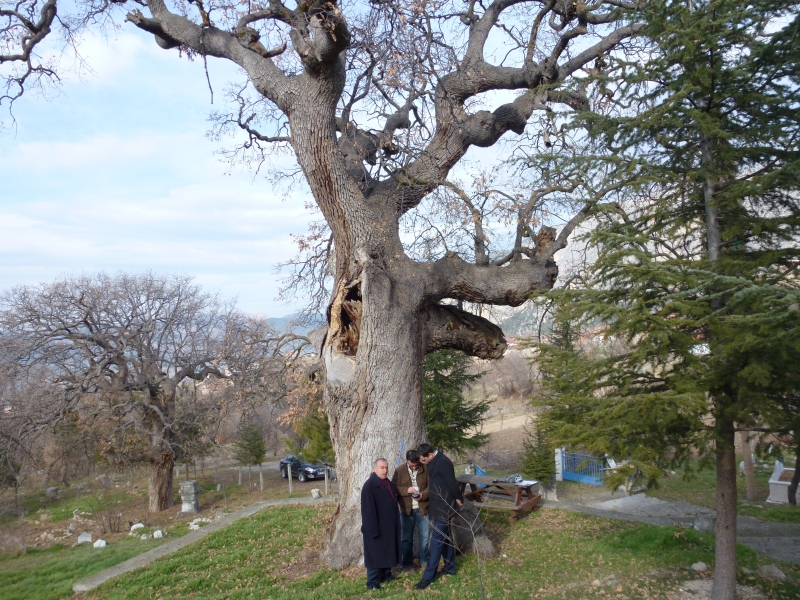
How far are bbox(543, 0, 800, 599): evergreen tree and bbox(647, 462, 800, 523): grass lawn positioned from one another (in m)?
4.85

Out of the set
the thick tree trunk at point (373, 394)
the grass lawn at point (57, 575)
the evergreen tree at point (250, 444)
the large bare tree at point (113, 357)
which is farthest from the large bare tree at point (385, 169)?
the evergreen tree at point (250, 444)

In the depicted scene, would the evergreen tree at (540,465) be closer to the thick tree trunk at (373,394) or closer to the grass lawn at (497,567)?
the grass lawn at (497,567)

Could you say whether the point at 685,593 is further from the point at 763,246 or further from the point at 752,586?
the point at 763,246

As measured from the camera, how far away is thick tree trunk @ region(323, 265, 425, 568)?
7211 mm

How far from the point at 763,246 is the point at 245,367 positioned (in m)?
13.7

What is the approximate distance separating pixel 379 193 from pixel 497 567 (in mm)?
5404

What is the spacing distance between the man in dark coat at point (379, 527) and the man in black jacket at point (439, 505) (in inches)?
16.9

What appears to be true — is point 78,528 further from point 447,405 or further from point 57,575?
point 447,405

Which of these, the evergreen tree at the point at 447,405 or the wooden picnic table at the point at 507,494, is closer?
the wooden picnic table at the point at 507,494

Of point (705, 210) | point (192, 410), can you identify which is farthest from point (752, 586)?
point (192, 410)

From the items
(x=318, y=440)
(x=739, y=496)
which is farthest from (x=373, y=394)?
(x=318, y=440)

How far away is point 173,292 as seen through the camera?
23.3 m

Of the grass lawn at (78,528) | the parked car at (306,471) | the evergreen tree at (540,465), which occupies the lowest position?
the parked car at (306,471)

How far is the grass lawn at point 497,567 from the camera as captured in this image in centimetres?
600
